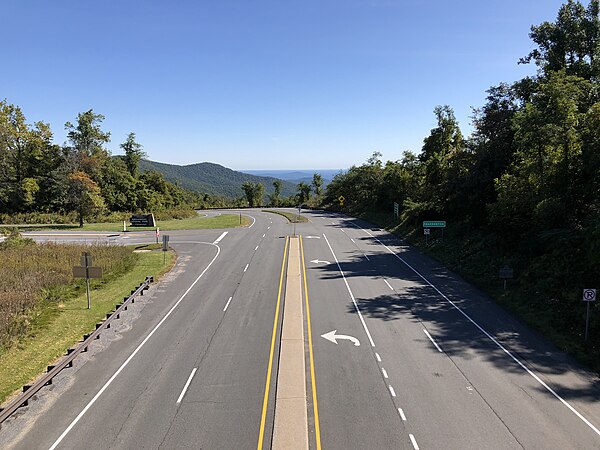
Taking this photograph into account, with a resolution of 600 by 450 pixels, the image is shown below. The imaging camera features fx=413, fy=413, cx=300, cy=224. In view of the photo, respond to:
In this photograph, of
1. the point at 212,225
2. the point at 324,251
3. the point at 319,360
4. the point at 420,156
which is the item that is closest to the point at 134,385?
the point at 319,360

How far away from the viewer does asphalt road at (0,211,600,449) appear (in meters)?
11.3

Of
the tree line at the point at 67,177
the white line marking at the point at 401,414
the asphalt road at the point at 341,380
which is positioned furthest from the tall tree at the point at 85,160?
the white line marking at the point at 401,414

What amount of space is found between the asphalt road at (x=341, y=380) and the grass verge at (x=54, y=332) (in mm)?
1552

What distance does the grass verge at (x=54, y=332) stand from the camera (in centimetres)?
1484

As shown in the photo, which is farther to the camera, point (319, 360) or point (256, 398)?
point (319, 360)

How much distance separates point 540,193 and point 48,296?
1203 inches

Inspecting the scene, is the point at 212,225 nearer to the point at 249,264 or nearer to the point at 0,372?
the point at 249,264

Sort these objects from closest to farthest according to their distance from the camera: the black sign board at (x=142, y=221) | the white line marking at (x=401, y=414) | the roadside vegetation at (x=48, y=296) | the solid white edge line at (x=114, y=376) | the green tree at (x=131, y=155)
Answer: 1. the solid white edge line at (x=114, y=376)
2. the white line marking at (x=401, y=414)
3. the roadside vegetation at (x=48, y=296)
4. the black sign board at (x=142, y=221)
5. the green tree at (x=131, y=155)

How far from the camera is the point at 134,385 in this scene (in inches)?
553

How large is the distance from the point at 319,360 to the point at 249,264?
17970mm

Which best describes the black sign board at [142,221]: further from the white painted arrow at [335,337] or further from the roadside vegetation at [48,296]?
the white painted arrow at [335,337]

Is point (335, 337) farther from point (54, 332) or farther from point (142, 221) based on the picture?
point (142, 221)

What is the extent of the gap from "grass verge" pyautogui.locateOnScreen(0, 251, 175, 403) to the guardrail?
547mm

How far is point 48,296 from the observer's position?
23.7m
